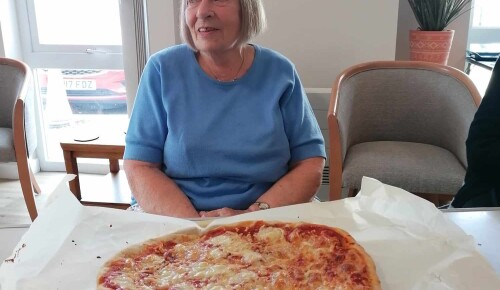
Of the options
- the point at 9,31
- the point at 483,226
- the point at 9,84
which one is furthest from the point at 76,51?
the point at 483,226

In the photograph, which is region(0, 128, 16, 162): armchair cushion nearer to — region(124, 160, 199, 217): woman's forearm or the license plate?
the license plate

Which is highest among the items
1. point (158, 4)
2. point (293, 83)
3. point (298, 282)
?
point (158, 4)

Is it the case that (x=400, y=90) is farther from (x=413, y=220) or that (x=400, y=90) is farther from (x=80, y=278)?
(x=80, y=278)

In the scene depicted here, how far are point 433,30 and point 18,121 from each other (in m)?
2.15

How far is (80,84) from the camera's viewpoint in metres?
3.30

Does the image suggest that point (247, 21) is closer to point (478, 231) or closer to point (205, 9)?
point (205, 9)

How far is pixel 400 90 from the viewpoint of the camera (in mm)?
2217

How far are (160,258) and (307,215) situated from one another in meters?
0.30

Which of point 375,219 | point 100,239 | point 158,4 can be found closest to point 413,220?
point 375,219

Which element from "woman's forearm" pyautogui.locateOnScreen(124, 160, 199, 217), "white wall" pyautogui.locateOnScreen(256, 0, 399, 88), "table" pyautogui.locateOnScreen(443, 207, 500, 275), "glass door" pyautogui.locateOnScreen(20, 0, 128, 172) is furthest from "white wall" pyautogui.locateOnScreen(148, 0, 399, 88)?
"table" pyautogui.locateOnScreen(443, 207, 500, 275)

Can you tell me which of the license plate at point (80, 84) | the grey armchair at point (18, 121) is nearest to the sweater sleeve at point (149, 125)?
the grey armchair at point (18, 121)

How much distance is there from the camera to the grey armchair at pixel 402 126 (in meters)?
1.96

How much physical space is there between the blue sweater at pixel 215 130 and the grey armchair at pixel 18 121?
3.95 ft

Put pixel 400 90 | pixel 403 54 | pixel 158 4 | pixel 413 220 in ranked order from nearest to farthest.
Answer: pixel 413 220 < pixel 400 90 < pixel 158 4 < pixel 403 54
